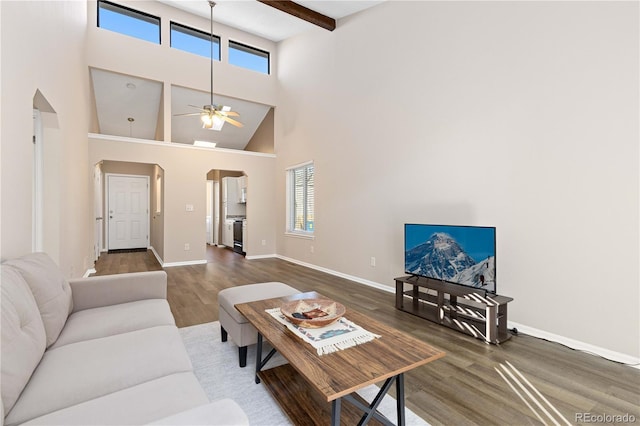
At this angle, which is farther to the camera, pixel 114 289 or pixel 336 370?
pixel 114 289

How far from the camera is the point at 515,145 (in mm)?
2834

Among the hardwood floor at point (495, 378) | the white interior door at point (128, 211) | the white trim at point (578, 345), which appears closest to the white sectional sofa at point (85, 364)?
the hardwood floor at point (495, 378)

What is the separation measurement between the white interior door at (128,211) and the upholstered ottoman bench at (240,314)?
709 centimetres

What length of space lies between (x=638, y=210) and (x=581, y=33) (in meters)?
1.46

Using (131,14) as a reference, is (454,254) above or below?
below

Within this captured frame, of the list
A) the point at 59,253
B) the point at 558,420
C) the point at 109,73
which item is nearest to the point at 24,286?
the point at 59,253

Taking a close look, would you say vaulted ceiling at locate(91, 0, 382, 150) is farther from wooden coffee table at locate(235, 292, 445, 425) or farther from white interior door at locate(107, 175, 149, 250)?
wooden coffee table at locate(235, 292, 445, 425)

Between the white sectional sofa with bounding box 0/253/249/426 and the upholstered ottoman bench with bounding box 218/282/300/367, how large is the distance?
44 cm

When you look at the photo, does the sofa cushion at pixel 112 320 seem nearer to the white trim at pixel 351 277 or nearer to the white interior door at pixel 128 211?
the white trim at pixel 351 277

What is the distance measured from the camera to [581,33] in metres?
2.44

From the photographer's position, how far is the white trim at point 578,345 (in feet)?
7.29

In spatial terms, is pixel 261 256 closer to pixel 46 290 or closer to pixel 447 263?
pixel 447 263

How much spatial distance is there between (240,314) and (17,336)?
1.15 metres

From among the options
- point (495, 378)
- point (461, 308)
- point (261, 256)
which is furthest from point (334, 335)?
point (261, 256)
